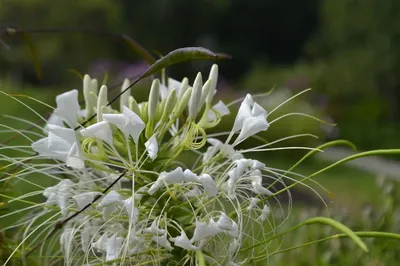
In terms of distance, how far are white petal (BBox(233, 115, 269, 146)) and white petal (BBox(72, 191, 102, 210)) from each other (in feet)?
0.62

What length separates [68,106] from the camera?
0.82m

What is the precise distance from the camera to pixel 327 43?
1302cm

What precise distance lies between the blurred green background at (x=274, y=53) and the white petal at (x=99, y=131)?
373 centimetres

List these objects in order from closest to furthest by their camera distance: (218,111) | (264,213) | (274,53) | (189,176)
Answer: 1. (189,176)
2. (264,213)
3. (218,111)
4. (274,53)

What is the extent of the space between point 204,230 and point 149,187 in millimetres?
103

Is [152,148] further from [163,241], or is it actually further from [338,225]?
[338,225]

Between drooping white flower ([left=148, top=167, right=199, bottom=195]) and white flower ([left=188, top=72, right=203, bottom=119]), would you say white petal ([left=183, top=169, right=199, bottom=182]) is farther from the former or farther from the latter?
white flower ([left=188, top=72, right=203, bottom=119])

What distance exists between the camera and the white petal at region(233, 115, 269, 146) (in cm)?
79

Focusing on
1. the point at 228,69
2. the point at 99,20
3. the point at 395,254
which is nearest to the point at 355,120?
the point at 99,20

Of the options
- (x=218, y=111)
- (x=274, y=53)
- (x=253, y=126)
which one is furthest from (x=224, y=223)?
(x=274, y=53)

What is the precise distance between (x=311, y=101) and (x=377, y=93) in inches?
43.4

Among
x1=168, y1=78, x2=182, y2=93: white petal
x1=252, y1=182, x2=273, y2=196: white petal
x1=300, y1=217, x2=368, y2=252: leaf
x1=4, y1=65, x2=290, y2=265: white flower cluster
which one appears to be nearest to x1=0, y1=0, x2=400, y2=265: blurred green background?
x1=168, y1=78, x2=182, y2=93: white petal

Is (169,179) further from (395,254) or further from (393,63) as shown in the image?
(393,63)

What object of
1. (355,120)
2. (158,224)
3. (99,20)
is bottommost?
(355,120)
